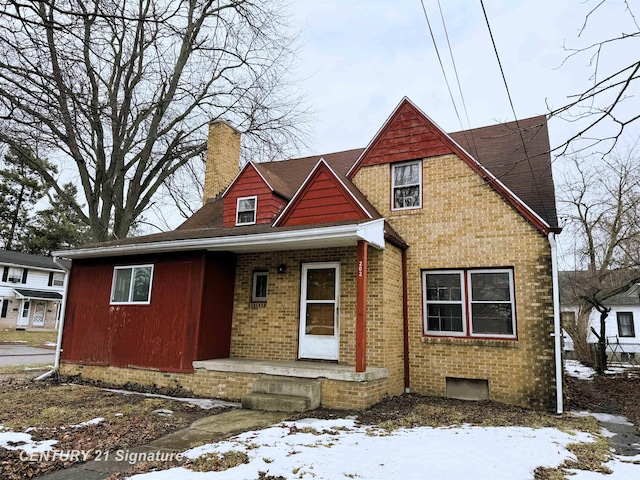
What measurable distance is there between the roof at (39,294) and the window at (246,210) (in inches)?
1232

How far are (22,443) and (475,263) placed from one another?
7970 mm

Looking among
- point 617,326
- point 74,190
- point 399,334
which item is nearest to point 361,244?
point 399,334

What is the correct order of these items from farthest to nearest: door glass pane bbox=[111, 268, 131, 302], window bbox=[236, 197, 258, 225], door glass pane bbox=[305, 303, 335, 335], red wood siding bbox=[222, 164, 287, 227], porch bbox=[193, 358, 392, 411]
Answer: window bbox=[236, 197, 258, 225]
red wood siding bbox=[222, 164, 287, 227]
door glass pane bbox=[111, 268, 131, 302]
door glass pane bbox=[305, 303, 335, 335]
porch bbox=[193, 358, 392, 411]

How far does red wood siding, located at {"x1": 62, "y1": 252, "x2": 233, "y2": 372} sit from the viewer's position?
9.02 m

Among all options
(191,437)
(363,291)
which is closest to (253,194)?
(363,291)

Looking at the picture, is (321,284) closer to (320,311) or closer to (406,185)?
(320,311)

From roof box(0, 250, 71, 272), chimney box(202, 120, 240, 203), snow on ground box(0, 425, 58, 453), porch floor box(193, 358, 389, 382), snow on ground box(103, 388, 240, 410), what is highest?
chimney box(202, 120, 240, 203)

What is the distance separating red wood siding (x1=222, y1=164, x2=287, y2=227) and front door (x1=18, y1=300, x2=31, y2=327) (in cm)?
3236

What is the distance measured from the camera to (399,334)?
29.6ft

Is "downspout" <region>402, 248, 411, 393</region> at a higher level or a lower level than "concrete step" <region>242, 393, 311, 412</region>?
higher

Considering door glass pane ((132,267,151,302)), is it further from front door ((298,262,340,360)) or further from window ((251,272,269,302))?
front door ((298,262,340,360))

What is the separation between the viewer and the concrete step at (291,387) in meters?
7.17

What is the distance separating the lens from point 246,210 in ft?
38.1

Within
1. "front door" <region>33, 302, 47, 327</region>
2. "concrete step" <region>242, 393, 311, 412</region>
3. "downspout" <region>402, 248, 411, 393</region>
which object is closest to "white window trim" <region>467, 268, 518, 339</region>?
"downspout" <region>402, 248, 411, 393</region>
